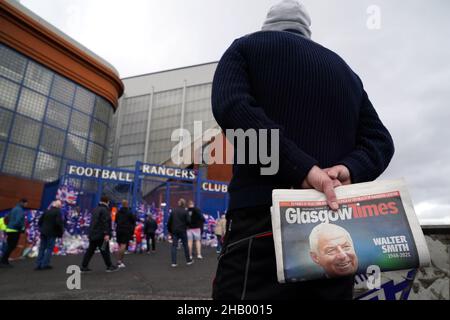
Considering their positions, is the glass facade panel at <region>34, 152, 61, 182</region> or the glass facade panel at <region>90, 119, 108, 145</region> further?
the glass facade panel at <region>90, 119, 108, 145</region>

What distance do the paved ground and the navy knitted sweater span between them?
12.3 feet

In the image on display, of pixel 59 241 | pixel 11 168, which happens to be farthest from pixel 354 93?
pixel 11 168

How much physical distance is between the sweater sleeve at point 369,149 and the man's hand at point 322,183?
0.19m

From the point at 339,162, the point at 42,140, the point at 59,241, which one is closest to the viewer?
the point at 339,162

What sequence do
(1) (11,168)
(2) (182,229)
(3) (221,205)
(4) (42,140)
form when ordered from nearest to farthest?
(2) (182,229)
(3) (221,205)
(1) (11,168)
(4) (42,140)

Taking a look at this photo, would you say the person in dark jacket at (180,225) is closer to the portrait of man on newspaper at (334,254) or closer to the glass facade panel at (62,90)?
the portrait of man on newspaper at (334,254)

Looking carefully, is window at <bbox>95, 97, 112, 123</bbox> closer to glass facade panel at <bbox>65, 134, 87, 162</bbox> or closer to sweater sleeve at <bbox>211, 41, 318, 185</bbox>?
glass facade panel at <bbox>65, 134, 87, 162</bbox>

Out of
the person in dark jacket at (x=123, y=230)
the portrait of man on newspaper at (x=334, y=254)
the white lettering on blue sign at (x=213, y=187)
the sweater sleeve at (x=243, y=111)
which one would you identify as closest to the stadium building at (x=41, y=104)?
the white lettering on blue sign at (x=213, y=187)

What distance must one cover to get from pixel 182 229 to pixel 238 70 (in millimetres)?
7415

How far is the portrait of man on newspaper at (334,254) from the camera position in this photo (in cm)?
94

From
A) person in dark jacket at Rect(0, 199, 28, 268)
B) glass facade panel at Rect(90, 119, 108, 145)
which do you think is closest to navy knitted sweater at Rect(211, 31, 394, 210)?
person in dark jacket at Rect(0, 199, 28, 268)

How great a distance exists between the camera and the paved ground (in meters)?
4.64

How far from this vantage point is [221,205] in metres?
15.6
